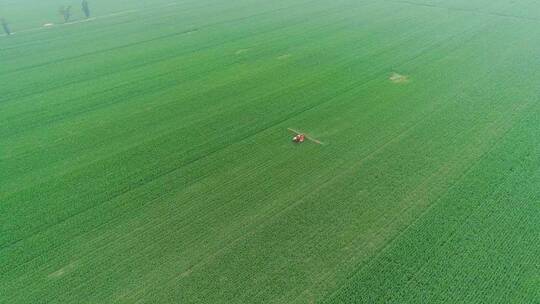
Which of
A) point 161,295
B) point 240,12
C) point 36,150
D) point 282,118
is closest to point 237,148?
point 282,118

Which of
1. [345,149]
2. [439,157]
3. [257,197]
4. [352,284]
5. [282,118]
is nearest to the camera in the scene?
[352,284]

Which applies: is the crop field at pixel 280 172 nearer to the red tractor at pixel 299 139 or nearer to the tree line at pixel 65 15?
the red tractor at pixel 299 139

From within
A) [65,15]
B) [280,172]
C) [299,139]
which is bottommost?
[280,172]

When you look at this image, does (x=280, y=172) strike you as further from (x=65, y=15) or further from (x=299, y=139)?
(x=65, y=15)

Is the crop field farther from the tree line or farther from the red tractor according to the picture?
the tree line

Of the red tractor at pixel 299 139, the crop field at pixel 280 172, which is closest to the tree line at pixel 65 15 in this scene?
the crop field at pixel 280 172

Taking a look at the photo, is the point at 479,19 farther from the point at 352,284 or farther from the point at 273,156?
the point at 352,284

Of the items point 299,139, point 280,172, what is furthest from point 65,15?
point 280,172

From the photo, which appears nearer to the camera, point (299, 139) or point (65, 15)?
point (299, 139)
